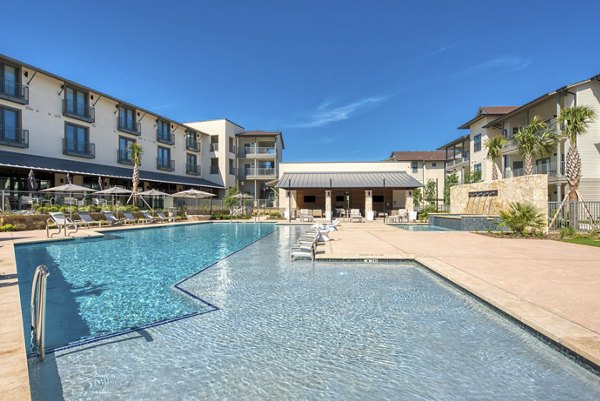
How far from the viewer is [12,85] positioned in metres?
22.2

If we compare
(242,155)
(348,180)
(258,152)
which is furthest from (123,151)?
(348,180)

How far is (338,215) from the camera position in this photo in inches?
1232

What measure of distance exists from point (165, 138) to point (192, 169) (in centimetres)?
612

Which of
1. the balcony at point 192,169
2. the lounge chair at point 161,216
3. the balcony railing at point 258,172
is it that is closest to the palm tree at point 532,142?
the lounge chair at point 161,216

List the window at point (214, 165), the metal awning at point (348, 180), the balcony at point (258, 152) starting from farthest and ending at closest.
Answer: the balcony at point (258, 152), the window at point (214, 165), the metal awning at point (348, 180)

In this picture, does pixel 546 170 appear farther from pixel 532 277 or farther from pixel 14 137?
pixel 14 137

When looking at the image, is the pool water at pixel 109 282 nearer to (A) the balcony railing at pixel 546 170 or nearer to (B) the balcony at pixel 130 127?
(B) the balcony at pixel 130 127

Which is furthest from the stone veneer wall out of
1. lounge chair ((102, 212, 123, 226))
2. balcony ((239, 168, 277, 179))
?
balcony ((239, 168, 277, 179))

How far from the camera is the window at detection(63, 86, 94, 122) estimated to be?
84.9ft

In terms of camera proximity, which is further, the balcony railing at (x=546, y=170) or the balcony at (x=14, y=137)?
the balcony railing at (x=546, y=170)

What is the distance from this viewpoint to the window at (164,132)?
36.5 meters

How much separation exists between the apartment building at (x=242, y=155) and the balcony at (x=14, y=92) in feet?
76.3

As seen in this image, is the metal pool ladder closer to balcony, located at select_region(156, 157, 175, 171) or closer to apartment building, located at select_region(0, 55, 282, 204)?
apartment building, located at select_region(0, 55, 282, 204)

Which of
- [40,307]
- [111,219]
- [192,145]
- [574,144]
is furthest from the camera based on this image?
[192,145]
